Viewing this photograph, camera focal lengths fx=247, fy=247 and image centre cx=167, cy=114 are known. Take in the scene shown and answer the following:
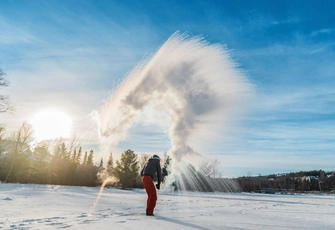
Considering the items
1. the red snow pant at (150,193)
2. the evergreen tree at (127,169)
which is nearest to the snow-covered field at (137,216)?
the red snow pant at (150,193)

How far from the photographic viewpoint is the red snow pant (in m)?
6.72

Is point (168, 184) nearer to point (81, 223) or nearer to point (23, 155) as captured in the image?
point (23, 155)

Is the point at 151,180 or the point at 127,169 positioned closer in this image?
the point at 151,180

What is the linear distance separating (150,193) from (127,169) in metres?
36.5

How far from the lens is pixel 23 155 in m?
43.1

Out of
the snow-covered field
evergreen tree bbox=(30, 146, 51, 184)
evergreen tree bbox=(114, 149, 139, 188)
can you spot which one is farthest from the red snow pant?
evergreen tree bbox=(30, 146, 51, 184)

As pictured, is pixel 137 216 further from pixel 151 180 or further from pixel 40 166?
pixel 40 166

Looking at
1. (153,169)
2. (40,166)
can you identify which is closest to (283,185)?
(40,166)

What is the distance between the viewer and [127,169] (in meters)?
42.2

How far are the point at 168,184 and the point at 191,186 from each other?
5.20 meters

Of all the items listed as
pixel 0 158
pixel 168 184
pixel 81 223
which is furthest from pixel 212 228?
pixel 0 158

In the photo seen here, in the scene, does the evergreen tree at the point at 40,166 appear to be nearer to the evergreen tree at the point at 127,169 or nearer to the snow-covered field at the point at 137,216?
the evergreen tree at the point at 127,169

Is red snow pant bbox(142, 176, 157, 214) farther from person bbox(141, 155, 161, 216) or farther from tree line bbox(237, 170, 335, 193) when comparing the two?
tree line bbox(237, 170, 335, 193)

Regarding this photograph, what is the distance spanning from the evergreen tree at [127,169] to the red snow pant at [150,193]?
3601cm
